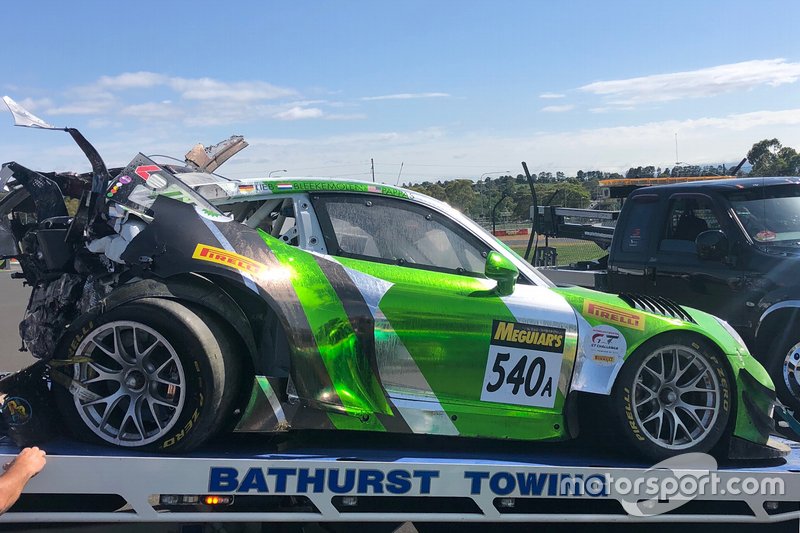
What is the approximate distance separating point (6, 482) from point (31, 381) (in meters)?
0.72

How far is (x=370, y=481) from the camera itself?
3.14 metres

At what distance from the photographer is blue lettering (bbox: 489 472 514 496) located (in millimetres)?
3184

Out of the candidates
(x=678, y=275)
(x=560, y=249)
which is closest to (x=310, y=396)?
(x=678, y=275)

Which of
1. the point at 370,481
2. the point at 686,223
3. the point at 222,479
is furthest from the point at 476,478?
the point at 686,223

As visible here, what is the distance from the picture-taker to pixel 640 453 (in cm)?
360

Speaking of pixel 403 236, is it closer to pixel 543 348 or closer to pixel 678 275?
pixel 543 348

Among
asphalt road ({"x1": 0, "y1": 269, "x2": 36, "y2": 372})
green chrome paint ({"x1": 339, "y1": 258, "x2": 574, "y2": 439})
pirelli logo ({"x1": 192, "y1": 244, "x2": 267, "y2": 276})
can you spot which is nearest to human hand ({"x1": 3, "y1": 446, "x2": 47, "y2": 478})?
pirelli logo ({"x1": 192, "y1": 244, "x2": 267, "y2": 276})

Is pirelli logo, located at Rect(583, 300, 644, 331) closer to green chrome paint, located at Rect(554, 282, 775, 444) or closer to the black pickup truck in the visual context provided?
green chrome paint, located at Rect(554, 282, 775, 444)

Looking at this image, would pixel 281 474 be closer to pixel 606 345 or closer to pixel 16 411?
pixel 16 411

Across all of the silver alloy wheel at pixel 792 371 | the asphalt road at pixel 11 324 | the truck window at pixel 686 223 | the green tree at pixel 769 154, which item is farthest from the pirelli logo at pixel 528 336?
the green tree at pixel 769 154

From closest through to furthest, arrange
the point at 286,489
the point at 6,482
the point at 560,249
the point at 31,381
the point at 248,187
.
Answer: the point at 6,482
the point at 286,489
the point at 31,381
the point at 248,187
the point at 560,249

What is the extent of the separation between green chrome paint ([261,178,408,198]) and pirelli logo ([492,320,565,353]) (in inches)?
39.5

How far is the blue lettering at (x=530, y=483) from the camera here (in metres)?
3.22

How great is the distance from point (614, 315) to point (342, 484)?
1769 millimetres
